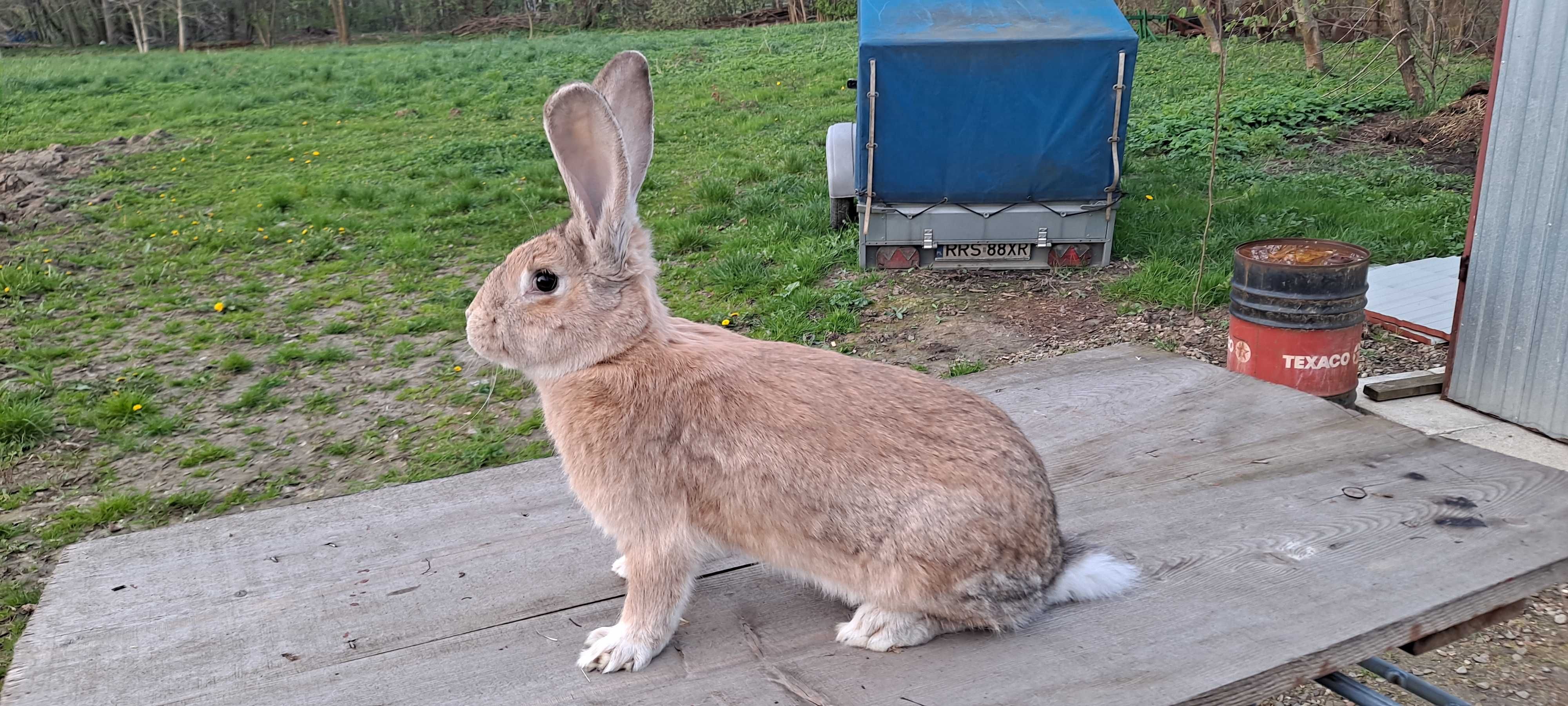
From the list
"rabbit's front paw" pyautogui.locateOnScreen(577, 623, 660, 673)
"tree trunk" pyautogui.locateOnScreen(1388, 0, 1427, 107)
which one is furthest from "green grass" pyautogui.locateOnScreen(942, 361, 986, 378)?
"tree trunk" pyautogui.locateOnScreen(1388, 0, 1427, 107)

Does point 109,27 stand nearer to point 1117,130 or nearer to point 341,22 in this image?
point 341,22

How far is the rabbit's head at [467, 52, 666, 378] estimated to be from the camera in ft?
6.93

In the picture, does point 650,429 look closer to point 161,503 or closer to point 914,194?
point 161,503

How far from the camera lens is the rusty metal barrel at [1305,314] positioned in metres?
4.07

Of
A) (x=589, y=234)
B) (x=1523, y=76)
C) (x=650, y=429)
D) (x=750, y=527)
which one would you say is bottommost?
(x=750, y=527)

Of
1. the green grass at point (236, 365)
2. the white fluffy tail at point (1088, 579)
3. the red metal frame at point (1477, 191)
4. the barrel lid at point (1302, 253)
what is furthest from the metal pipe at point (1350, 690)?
the green grass at point (236, 365)

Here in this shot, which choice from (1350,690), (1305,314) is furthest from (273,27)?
(1350,690)

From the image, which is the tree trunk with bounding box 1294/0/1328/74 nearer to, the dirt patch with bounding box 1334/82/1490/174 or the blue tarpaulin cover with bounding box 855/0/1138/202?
the dirt patch with bounding box 1334/82/1490/174

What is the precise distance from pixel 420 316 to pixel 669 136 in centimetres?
531

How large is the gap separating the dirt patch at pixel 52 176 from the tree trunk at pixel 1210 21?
8.91 m

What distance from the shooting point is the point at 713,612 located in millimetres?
2271

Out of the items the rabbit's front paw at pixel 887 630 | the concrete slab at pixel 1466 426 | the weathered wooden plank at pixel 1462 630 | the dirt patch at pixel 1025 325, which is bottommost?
the dirt patch at pixel 1025 325

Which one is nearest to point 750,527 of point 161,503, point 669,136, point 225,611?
point 225,611

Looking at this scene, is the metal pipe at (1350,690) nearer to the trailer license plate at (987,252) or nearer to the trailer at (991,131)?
the trailer at (991,131)
